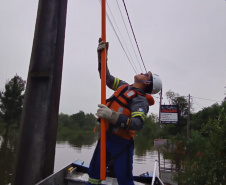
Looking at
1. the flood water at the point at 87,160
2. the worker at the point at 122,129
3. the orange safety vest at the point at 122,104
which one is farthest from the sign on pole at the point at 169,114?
the orange safety vest at the point at 122,104

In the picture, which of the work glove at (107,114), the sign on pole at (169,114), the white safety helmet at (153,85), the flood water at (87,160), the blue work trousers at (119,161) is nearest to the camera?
the work glove at (107,114)

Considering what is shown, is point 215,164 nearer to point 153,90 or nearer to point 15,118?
point 153,90

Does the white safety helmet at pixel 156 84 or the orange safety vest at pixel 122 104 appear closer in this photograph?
the orange safety vest at pixel 122 104

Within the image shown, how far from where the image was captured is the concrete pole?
3.20m

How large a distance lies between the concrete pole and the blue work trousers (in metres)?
0.72

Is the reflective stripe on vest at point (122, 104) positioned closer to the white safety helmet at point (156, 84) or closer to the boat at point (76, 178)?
the white safety helmet at point (156, 84)

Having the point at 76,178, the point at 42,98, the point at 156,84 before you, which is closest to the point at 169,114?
the point at 76,178

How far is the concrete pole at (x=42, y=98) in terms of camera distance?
10.5ft

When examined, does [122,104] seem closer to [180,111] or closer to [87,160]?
[87,160]

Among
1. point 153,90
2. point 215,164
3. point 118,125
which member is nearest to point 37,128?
point 118,125

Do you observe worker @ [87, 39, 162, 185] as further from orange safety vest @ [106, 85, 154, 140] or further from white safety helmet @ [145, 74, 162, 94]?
Answer: white safety helmet @ [145, 74, 162, 94]

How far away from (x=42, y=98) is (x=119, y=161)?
1437 millimetres

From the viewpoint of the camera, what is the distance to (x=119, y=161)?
3.10 metres

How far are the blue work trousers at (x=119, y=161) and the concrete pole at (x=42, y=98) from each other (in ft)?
2.37
